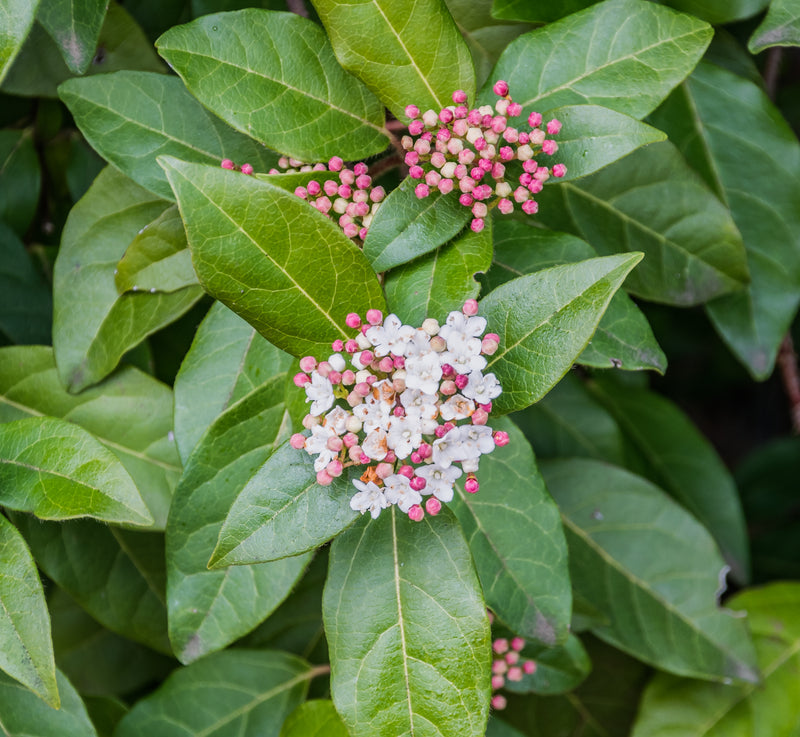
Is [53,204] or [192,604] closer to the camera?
[192,604]

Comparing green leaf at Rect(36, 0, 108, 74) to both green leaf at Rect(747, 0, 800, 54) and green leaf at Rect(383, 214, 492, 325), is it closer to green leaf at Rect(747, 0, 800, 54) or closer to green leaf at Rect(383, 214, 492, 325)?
green leaf at Rect(383, 214, 492, 325)

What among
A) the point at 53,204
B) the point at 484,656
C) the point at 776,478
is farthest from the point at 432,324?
the point at 776,478

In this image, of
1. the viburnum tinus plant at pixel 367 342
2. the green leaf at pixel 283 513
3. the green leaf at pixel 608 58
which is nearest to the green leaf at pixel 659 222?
the viburnum tinus plant at pixel 367 342

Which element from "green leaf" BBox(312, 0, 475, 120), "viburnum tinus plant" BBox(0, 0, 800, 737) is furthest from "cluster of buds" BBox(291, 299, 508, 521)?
"green leaf" BBox(312, 0, 475, 120)

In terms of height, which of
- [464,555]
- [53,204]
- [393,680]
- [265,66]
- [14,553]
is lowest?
[393,680]

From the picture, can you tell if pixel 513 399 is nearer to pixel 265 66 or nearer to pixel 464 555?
pixel 464 555

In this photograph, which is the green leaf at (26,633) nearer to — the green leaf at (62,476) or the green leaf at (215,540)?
the green leaf at (62,476)

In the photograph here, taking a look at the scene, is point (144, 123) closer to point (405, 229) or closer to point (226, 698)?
point (405, 229)
